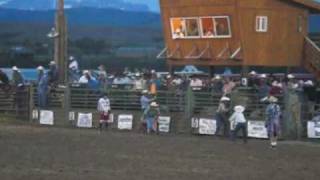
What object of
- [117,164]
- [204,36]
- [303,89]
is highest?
[204,36]

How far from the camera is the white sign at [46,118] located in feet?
97.5

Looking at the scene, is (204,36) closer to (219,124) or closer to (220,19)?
(220,19)

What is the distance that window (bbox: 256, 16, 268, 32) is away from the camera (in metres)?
34.1

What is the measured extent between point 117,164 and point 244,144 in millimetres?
7607

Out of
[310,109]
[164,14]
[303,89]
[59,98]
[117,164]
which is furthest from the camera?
[164,14]

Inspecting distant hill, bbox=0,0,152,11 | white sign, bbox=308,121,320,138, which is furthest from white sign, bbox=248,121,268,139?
distant hill, bbox=0,0,152,11

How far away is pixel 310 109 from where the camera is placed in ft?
82.4

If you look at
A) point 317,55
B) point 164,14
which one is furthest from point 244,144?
point 164,14

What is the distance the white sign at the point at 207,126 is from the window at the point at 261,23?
8679 mm

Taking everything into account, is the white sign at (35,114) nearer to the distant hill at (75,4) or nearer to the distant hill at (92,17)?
the distant hill at (92,17)

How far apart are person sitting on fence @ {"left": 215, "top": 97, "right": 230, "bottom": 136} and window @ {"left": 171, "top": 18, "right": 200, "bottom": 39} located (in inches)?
406

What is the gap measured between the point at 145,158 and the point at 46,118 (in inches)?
503

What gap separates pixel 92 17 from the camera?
174 ft

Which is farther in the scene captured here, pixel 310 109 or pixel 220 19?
pixel 220 19
